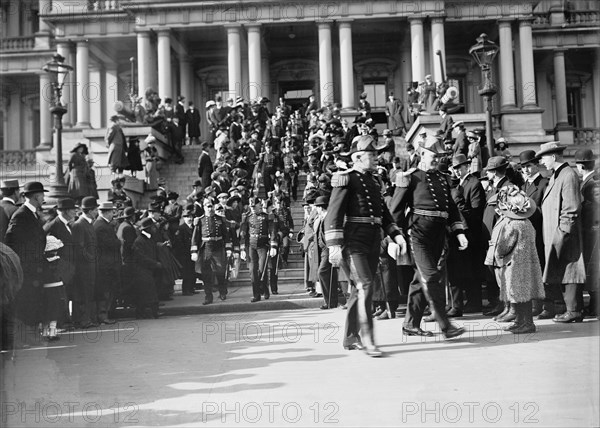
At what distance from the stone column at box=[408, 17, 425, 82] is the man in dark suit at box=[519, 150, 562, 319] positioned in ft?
76.1

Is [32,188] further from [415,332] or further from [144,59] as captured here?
[144,59]

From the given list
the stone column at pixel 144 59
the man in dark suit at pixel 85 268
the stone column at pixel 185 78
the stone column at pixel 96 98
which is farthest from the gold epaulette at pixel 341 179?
the stone column at pixel 96 98

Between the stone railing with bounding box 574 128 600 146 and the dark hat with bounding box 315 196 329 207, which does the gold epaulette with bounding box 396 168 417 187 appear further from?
the stone railing with bounding box 574 128 600 146

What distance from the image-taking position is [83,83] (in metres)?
37.3

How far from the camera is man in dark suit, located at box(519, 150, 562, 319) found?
9625mm

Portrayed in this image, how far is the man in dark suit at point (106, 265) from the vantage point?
11.3 m

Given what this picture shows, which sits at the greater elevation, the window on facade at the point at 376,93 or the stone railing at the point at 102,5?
the stone railing at the point at 102,5

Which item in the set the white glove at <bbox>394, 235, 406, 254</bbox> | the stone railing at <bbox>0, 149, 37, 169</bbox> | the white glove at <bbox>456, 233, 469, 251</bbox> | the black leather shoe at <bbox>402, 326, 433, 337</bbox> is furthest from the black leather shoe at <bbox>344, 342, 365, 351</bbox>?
the stone railing at <bbox>0, 149, 37, 169</bbox>

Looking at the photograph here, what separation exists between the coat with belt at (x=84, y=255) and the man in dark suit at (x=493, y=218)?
6212 mm

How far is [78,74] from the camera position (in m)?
37.3

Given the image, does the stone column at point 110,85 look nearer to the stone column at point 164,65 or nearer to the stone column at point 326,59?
the stone column at point 164,65

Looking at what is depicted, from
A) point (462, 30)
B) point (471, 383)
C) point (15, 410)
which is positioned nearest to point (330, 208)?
point (471, 383)

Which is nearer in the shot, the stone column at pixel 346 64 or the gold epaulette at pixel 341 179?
the gold epaulette at pixel 341 179

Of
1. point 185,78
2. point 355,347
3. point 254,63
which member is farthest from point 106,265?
point 185,78
